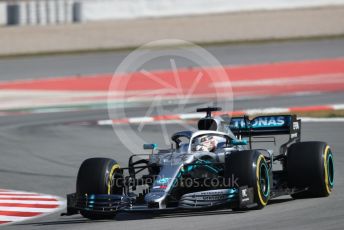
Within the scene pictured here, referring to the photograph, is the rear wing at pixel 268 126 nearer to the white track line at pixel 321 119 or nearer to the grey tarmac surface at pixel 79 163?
the grey tarmac surface at pixel 79 163

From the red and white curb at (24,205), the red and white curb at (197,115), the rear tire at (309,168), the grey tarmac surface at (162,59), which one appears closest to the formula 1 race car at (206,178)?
the rear tire at (309,168)

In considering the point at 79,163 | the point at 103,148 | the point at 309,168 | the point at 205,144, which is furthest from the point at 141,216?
the point at 103,148

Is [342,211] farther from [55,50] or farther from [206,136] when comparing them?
[55,50]

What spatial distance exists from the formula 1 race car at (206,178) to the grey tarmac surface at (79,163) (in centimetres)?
19

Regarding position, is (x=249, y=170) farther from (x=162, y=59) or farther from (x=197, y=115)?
(x=162, y=59)

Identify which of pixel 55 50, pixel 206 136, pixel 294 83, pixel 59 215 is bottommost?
pixel 59 215

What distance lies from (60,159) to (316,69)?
57.1 ft

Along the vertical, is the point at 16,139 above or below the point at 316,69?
below

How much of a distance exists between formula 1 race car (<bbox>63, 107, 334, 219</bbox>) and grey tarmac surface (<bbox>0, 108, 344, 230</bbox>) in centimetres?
19

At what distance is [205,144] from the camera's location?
12852 millimetres

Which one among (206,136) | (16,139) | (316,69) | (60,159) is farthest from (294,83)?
(206,136)

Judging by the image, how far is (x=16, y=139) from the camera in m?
22.3

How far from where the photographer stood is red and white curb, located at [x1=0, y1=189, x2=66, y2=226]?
13.5 meters

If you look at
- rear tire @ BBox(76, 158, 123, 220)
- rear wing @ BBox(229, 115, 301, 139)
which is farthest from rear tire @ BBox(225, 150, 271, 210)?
rear wing @ BBox(229, 115, 301, 139)
